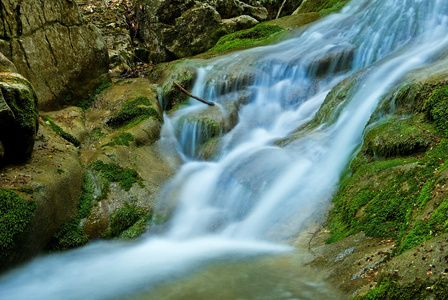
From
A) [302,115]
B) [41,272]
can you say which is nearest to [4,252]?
[41,272]

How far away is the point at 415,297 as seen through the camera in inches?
113

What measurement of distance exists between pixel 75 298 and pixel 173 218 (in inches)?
112

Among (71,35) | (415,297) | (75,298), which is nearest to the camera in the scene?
(415,297)

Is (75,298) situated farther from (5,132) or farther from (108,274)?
(5,132)

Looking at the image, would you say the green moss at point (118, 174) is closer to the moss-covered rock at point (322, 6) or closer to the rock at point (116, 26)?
the rock at point (116, 26)

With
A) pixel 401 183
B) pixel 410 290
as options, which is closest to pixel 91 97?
pixel 401 183

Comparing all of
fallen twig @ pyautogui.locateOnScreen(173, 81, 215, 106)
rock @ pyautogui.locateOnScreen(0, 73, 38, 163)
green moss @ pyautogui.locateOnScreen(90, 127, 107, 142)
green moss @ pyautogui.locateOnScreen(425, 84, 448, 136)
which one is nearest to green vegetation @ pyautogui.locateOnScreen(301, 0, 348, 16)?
fallen twig @ pyautogui.locateOnScreen(173, 81, 215, 106)

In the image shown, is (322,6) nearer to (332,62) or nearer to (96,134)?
(332,62)

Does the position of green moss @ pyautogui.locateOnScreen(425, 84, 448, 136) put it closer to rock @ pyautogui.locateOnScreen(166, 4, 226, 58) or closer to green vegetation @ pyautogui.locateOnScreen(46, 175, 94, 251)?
green vegetation @ pyautogui.locateOnScreen(46, 175, 94, 251)

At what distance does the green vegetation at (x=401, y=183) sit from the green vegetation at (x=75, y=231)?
435 centimetres

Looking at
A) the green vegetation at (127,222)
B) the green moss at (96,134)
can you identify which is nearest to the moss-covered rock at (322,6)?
the green moss at (96,134)

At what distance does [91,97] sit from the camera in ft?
36.2

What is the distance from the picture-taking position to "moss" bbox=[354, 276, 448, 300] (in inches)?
108

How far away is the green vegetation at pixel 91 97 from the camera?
1076cm
